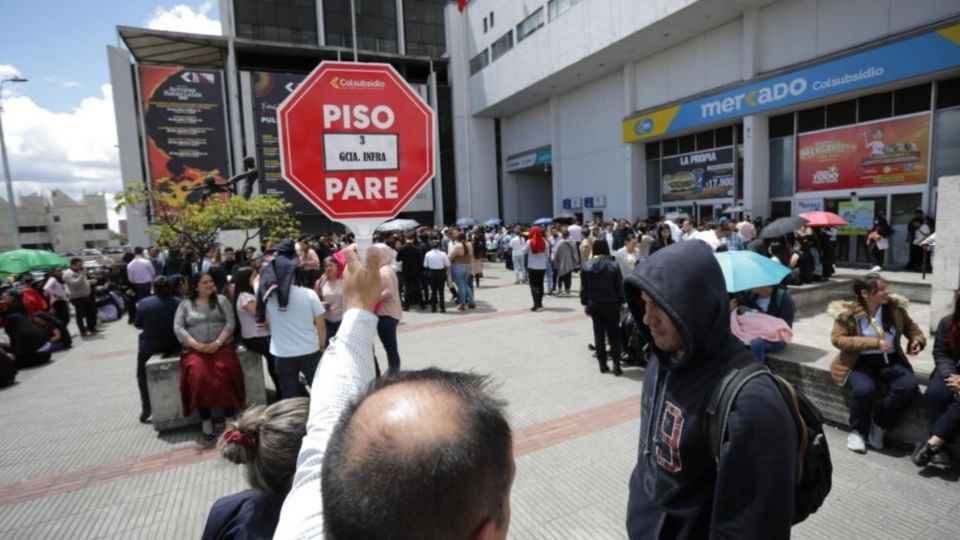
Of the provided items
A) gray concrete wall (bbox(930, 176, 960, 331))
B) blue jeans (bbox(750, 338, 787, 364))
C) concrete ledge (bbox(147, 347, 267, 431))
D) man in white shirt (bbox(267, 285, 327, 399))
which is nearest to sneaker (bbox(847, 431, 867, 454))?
blue jeans (bbox(750, 338, 787, 364))

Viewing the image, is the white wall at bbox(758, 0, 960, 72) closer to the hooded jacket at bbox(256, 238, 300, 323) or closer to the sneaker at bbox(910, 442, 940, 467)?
the sneaker at bbox(910, 442, 940, 467)

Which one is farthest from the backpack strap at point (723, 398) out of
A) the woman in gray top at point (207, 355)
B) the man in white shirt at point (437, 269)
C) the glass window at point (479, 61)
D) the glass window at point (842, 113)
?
the glass window at point (479, 61)

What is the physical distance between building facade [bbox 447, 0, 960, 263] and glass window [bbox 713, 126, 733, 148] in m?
0.05

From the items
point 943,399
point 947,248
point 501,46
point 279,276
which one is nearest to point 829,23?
point 947,248

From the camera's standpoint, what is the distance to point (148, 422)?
215 inches

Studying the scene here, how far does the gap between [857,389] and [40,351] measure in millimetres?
11789

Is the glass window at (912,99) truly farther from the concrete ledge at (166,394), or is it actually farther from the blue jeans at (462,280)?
the concrete ledge at (166,394)

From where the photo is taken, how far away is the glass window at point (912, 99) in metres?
12.9

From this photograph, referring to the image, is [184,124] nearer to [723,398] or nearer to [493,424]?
[723,398]

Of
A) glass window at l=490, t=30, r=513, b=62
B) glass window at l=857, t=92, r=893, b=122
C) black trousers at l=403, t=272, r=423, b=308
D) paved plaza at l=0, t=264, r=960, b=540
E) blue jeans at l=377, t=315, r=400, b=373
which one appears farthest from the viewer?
glass window at l=490, t=30, r=513, b=62

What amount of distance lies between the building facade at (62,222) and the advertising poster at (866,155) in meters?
82.2

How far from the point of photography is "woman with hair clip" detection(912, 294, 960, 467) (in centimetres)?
346

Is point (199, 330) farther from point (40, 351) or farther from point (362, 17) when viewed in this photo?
point (362, 17)

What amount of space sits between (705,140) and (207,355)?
65.5 feet
